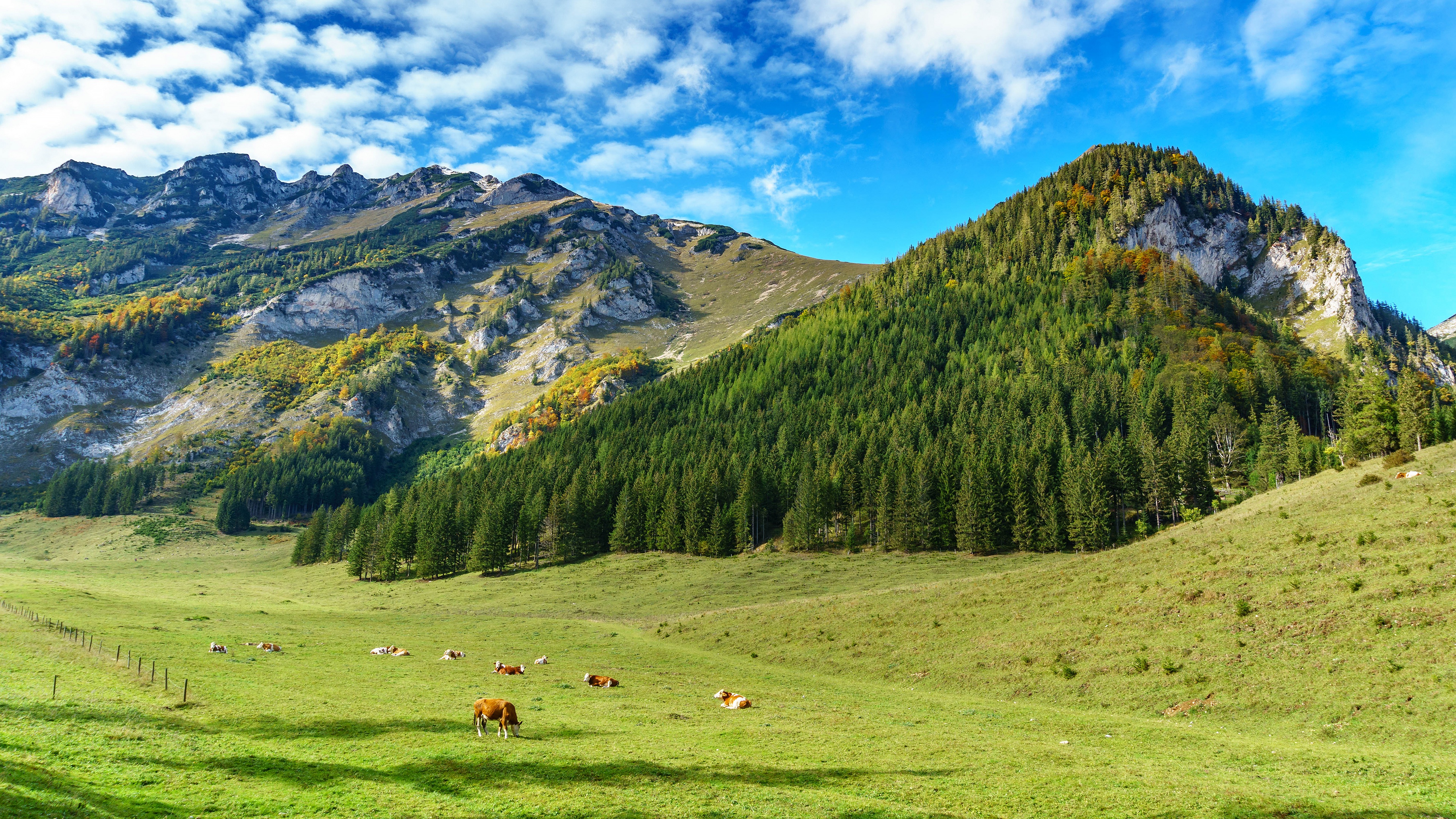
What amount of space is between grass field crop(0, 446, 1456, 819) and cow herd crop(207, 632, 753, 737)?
46.2 inches

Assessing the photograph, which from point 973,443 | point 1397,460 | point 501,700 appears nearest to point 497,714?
point 501,700

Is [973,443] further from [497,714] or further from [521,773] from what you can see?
[521,773]

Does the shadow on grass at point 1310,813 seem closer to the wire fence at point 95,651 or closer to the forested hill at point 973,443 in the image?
the wire fence at point 95,651

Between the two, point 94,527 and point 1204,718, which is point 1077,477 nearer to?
point 1204,718

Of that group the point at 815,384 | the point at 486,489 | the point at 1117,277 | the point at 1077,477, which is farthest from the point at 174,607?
the point at 1117,277

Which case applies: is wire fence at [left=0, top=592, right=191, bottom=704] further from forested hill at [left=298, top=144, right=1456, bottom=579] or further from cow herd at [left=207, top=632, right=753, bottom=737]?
forested hill at [left=298, top=144, right=1456, bottom=579]

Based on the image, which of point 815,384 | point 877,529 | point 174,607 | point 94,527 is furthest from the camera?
point 815,384

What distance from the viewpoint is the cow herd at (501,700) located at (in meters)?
24.4

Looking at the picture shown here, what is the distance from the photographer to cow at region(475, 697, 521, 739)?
24.4 m

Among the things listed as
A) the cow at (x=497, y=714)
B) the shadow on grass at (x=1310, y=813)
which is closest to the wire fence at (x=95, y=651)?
the cow at (x=497, y=714)

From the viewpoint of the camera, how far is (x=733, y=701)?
34.6 meters

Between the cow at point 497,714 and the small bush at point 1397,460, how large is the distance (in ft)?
291

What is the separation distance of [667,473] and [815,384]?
225 ft

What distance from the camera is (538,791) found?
57.1 ft
